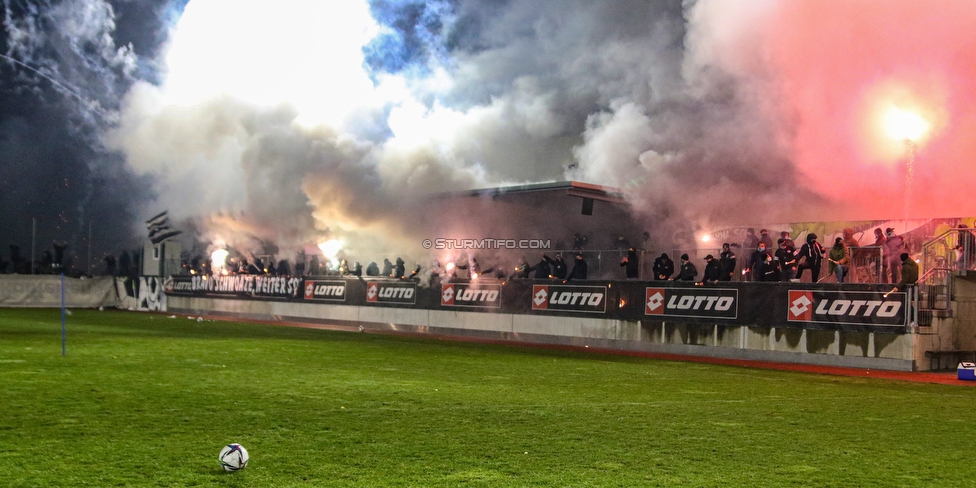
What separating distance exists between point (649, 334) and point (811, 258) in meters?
4.84

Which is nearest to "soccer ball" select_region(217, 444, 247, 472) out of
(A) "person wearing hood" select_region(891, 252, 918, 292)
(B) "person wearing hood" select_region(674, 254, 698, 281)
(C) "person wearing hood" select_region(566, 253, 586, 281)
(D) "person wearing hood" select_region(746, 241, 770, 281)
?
(A) "person wearing hood" select_region(891, 252, 918, 292)

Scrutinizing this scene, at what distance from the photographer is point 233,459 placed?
6602 millimetres

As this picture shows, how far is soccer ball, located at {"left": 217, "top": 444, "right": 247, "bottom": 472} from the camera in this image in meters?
6.58

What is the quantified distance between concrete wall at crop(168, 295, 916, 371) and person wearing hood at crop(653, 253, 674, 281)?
1.27 meters

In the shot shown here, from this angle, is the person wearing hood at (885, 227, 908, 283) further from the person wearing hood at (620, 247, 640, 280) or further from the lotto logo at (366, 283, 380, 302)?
the lotto logo at (366, 283, 380, 302)

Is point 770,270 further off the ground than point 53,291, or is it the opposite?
point 770,270

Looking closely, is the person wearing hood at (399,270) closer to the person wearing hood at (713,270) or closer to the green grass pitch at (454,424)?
the person wearing hood at (713,270)

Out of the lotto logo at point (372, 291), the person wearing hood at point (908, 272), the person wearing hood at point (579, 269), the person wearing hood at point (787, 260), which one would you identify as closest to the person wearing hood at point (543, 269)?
the person wearing hood at point (579, 269)

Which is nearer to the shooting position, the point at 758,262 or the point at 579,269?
the point at 758,262

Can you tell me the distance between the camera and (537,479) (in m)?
6.65

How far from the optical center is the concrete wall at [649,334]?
61.8 feet

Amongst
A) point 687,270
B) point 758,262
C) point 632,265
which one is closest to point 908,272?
point 758,262

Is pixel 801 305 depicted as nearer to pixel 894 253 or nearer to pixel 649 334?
pixel 894 253

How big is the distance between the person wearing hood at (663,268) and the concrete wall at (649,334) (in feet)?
4.17
